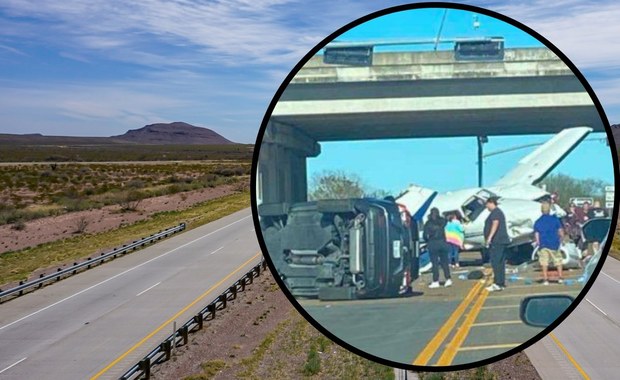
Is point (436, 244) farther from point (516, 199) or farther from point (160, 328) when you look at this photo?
point (160, 328)

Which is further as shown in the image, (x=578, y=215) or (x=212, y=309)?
(x=212, y=309)

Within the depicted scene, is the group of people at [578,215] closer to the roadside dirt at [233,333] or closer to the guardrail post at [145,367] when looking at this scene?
the roadside dirt at [233,333]

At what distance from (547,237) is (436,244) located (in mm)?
587

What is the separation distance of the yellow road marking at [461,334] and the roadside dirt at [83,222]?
39.5 metres

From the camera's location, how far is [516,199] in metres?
3.81

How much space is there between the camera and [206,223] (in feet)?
163

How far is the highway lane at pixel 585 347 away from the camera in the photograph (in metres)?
14.0

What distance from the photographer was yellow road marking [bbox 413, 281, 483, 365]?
3.91 m

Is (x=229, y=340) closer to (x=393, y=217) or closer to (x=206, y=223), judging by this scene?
(x=393, y=217)

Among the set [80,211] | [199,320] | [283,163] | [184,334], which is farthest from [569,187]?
[80,211]

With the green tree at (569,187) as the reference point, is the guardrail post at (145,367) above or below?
below

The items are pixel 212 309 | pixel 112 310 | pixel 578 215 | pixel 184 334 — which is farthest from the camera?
pixel 112 310

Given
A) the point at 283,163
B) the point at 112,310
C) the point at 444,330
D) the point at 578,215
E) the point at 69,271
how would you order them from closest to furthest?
1. the point at 578,215
2. the point at 444,330
3. the point at 283,163
4. the point at 112,310
5. the point at 69,271

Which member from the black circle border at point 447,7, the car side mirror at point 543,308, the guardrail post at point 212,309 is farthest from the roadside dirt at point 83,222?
the car side mirror at point 543,308
